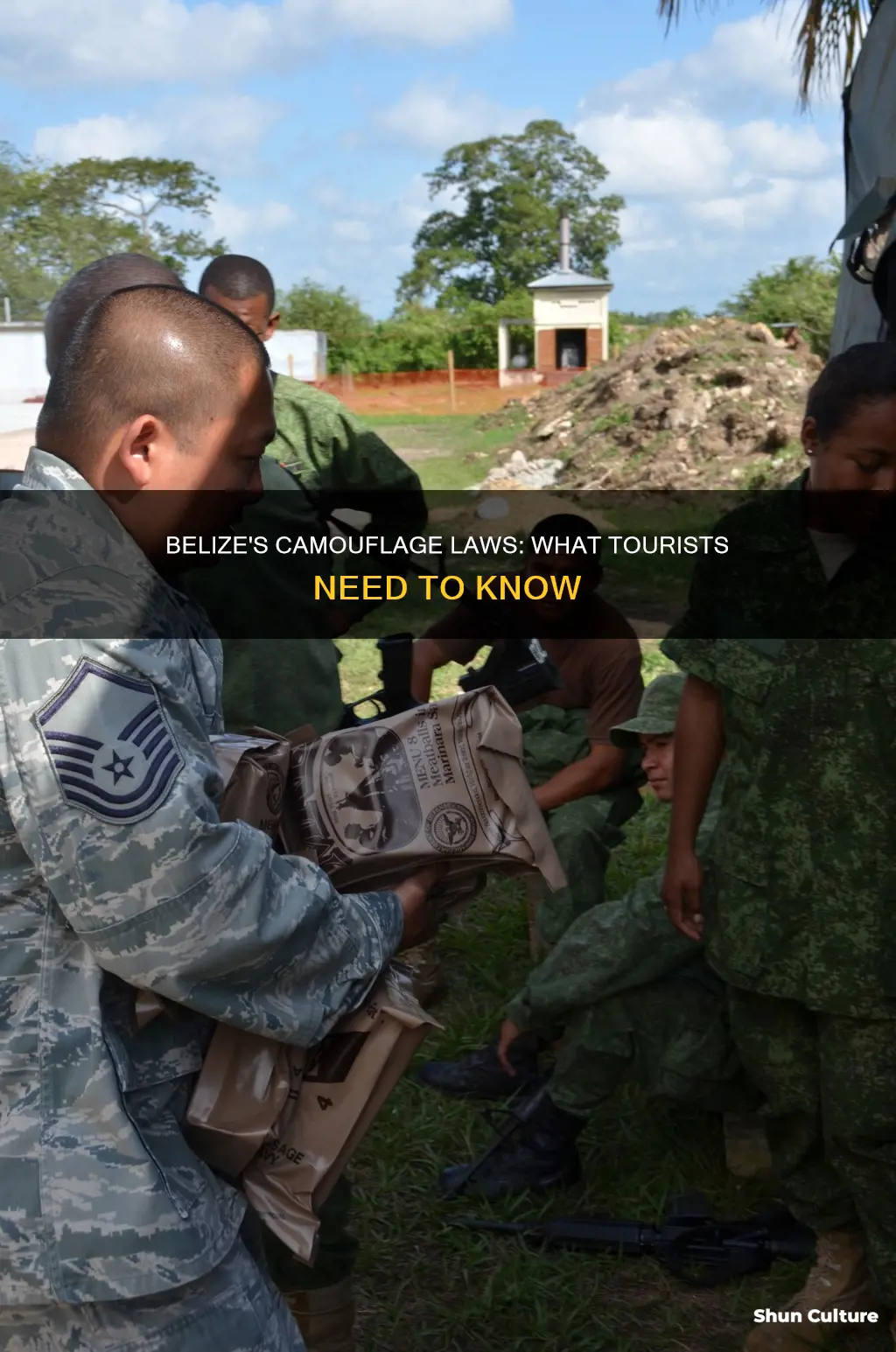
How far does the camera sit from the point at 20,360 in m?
26.4

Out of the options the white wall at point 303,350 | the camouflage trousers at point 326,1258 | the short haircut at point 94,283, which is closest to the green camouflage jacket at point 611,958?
the camouflage trousers at point 326,1258

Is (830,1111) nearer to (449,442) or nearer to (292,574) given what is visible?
(292,574)

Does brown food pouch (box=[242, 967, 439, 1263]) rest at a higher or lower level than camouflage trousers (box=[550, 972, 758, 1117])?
higher

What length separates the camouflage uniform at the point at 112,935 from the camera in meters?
1.28

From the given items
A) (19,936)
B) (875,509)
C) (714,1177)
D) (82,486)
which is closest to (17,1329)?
(19,936)

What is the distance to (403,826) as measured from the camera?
1720 millimetres

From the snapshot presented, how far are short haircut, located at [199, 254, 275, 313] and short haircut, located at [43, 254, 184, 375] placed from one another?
65cm

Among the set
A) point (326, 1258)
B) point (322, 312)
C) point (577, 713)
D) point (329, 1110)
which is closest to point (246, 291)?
point (577, 713)

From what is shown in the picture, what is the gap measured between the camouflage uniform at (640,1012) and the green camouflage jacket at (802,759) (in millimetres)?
455

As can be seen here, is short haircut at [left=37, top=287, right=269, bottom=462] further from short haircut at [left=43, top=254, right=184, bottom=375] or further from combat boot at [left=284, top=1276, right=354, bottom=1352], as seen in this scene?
combat boot at [left=284, top=1276, right=354, bottom=1352]

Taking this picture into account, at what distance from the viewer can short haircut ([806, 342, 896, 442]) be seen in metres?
2.25

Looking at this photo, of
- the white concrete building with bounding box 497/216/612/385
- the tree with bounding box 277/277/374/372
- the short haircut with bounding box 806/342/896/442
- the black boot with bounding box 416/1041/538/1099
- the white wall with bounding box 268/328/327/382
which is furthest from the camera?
the tree with bounding box 277/277/374/372

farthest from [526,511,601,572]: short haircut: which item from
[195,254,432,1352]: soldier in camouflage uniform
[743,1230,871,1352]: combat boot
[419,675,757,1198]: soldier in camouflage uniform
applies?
[743,1230,871,1352]: combat boot

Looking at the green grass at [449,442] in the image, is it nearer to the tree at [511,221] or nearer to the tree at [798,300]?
the tree at [798,300]
